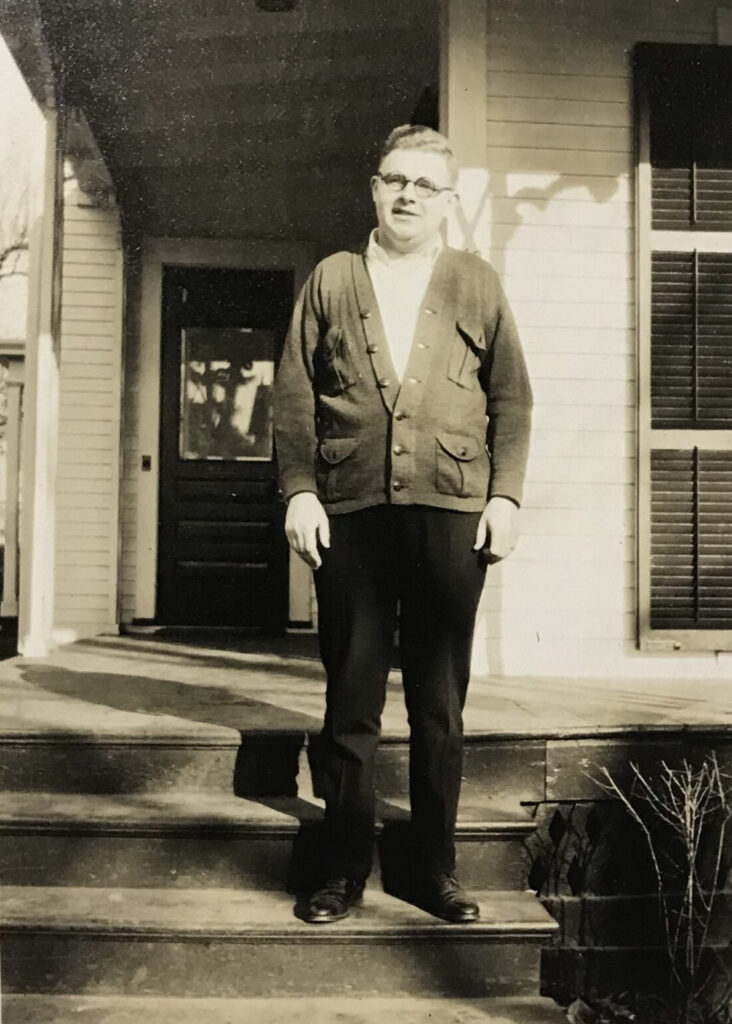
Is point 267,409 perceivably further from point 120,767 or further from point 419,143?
point 419,143

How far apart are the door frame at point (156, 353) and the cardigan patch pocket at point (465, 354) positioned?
3.60 metres

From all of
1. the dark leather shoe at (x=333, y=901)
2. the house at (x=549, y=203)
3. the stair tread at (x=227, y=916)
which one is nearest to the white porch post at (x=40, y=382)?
the house at (x=549, y=203)

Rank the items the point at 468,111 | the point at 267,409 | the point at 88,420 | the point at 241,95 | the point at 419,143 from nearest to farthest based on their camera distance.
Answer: the point at 419,143, the point at 468,111, the point at 241,95, the point at 88,420, the point at 267,409

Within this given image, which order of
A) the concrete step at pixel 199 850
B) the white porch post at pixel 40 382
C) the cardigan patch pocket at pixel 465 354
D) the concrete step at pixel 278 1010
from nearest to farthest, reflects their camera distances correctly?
the concrete step at pixel 278 1010, the cardigan patch pocket at pixel 465 354, the concrete step at pixel 199 850, the white porch post at pixel 40 382

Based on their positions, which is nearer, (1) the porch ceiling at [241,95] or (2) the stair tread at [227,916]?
(2) the stair tread at [227,916]

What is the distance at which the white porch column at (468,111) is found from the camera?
388 centimetres

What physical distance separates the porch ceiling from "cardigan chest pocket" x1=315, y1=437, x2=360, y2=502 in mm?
2616

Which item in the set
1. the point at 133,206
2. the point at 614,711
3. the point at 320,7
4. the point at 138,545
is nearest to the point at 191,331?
the point at 133,206

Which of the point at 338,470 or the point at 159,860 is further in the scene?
the point at 159,860

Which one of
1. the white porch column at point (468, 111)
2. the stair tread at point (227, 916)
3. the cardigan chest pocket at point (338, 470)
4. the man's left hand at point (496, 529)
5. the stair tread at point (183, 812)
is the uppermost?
the white porch column at point (468, 111)

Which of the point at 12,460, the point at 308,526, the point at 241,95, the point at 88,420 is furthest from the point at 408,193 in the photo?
the point at 12,460

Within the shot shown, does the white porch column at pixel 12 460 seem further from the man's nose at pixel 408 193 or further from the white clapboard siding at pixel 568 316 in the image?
the man's nose at pixel 408 193

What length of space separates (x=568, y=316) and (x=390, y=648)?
2.15 metres

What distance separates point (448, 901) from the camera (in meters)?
2.25
